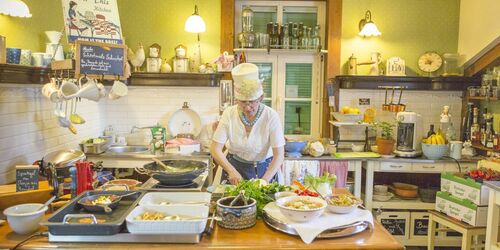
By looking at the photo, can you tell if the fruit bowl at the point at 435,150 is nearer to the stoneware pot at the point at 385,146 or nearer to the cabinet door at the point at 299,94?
the stoneware pot at the point at 385,146

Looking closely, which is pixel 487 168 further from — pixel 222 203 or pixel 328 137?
pixel 222 203

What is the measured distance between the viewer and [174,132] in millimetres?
4691

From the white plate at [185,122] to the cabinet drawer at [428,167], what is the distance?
241cm

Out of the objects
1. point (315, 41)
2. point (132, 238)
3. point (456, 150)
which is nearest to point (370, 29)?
point (315, 41)

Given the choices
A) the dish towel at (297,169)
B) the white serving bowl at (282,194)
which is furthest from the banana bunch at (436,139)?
the white serving bowl at (282,194)

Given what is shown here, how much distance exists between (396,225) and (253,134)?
216cm

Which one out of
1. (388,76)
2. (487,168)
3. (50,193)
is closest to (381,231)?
(50,193)

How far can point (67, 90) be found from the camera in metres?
3.05

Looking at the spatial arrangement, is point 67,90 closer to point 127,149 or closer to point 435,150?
point 127,149

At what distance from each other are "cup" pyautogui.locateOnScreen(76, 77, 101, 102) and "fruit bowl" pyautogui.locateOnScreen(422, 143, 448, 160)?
10.7ft

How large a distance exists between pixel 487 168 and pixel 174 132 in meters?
3.20

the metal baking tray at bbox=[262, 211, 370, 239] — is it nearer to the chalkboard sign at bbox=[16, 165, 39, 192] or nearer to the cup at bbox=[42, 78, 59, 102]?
the chalkboard sign at bbox=[16, 165, 39, 192]

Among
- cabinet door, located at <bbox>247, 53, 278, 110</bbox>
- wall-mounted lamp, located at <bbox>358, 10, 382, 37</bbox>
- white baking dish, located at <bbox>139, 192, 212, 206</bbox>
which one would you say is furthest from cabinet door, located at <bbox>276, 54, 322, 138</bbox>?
white baking dish, located at <bbox>139, 192, 212, 206</bbox>

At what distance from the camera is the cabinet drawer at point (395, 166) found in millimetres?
4184
